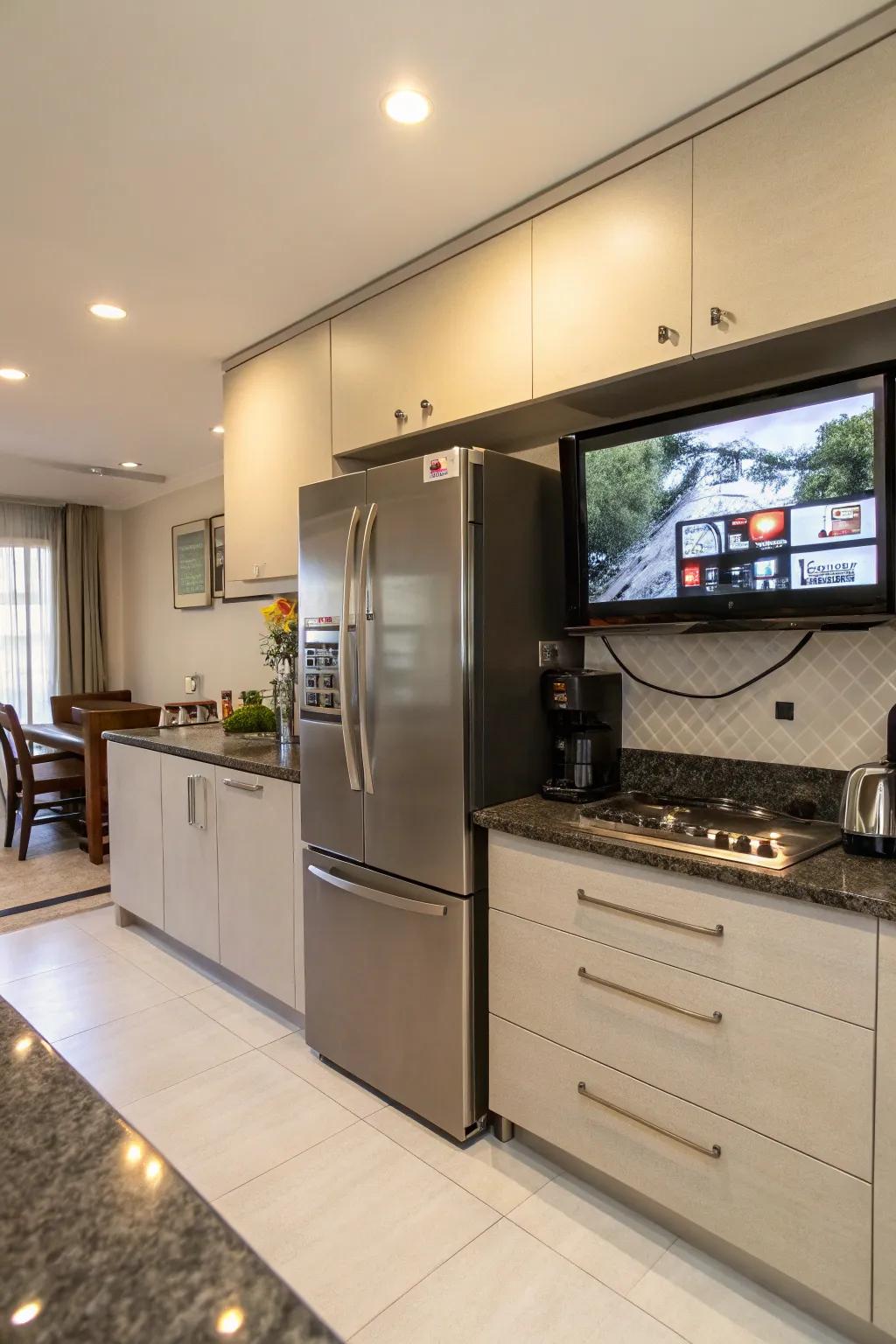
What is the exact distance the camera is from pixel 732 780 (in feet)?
6.86

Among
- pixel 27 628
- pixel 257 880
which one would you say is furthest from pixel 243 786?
pixel 27 628

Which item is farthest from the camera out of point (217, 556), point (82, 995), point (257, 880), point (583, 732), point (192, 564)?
point (192, 564)

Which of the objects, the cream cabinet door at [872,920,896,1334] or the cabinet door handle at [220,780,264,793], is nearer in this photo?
the cream cabinet door at [872,920,896,1334]

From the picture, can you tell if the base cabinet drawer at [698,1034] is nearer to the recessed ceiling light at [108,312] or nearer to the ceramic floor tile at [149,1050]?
the ceramic floor tile at [149,1050]

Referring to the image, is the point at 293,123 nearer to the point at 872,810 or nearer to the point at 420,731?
the point at 420,731

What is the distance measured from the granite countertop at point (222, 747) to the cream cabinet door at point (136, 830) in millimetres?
59

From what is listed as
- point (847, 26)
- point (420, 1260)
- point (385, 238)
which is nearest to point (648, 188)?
point (847, 26)

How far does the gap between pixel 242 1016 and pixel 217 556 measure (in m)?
3.12

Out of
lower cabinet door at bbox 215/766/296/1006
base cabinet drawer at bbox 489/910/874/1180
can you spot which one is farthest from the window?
base cabinet drawer at bbox 489/910/874/1180

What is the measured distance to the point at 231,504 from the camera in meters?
3.32

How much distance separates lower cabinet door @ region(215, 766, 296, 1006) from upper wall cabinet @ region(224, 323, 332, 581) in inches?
32.7

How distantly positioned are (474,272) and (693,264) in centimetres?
71

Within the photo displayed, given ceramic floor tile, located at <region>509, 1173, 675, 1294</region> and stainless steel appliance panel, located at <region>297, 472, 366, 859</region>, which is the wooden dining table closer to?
stainless steel appliance panel, located at <region>297, 472, 366, 859</region>

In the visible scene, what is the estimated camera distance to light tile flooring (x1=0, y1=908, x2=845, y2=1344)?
157cm
